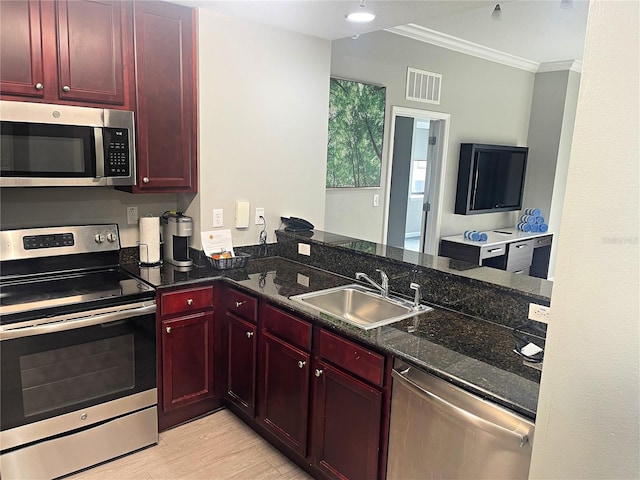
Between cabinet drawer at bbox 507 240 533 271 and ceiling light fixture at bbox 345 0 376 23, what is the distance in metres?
3.38

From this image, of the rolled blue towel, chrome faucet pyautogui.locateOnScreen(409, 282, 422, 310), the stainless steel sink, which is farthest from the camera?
the rolled blue towel

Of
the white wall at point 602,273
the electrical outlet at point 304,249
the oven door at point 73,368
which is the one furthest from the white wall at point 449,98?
the white wall at point 602,273

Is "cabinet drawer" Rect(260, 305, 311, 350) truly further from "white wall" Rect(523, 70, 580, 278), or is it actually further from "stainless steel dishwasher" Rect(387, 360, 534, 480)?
"white wall" Rect(523, 70, 580, 278)

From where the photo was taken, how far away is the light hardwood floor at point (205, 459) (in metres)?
2.41

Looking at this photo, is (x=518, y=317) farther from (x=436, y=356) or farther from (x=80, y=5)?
(x=80, y=5)

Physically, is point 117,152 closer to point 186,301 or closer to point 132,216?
point 132,216

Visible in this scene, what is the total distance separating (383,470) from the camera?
1.95 metres

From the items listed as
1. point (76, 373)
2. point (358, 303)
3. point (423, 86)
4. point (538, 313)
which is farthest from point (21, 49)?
point (423, 86)

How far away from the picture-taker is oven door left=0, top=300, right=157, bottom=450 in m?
2.11

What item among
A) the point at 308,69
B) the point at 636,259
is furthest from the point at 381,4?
the point at 636,259

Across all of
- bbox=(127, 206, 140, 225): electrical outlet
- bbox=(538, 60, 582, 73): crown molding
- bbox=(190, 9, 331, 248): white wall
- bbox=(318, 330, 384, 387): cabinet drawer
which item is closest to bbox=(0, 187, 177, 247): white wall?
bbox=(127, 206, 140, 225): electrical outlet

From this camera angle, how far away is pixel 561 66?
5.68 meters

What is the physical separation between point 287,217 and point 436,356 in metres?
1.90

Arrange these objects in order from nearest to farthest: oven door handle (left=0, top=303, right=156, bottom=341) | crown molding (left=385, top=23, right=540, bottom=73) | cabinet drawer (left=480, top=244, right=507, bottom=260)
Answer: oven door handle (left=0, top=303, right=156, bottom=341)
crown molding (left=385, top=23, right=540, bottom=73)
cabinet drawer (left=480, top=244, right=507, bottom=260)
